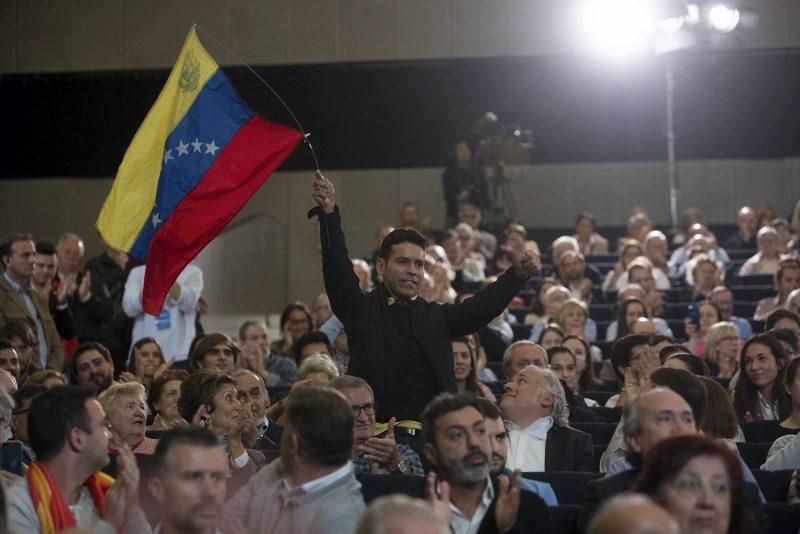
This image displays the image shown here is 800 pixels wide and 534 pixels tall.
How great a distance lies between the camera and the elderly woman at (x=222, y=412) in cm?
516

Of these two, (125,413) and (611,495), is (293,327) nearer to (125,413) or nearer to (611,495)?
(125,413)

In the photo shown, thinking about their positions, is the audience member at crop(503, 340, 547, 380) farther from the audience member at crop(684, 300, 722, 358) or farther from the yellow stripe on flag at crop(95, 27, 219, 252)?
the audience member at crop(684, 300, 722, 358)

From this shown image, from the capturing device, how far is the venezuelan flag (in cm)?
607

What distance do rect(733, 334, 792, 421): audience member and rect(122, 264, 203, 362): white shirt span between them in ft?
12.5

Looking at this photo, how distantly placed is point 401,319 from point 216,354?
7.16 ft

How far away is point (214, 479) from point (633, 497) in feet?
4.18

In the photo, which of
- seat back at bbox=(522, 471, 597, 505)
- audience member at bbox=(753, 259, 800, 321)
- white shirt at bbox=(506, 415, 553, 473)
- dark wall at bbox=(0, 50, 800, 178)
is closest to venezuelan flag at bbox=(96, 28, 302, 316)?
white shirt at bbox=(506, 415, 553, 473)

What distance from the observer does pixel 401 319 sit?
17.4 feet

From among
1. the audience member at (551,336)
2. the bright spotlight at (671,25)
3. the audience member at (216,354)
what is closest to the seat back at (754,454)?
the audience member at (216,354)

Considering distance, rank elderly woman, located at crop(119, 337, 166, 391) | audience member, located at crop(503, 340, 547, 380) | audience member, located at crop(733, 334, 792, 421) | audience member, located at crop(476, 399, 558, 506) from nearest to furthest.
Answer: audience member, located at crop(476, 399, 558, 506) < audience member, located at crop(733, 334, 792, 421) < audience member, located at crop(503, 340, 547, 380) < elderly woman, located at crop(119, 337, 166, 391)

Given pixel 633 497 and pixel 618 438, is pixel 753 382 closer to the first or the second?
pixel 618 438

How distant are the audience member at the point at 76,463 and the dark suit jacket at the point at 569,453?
6.66 feet

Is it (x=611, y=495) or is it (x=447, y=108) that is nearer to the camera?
(x=611, y=495)

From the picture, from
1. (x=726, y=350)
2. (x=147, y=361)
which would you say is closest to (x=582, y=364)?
(x=726, y=350)
